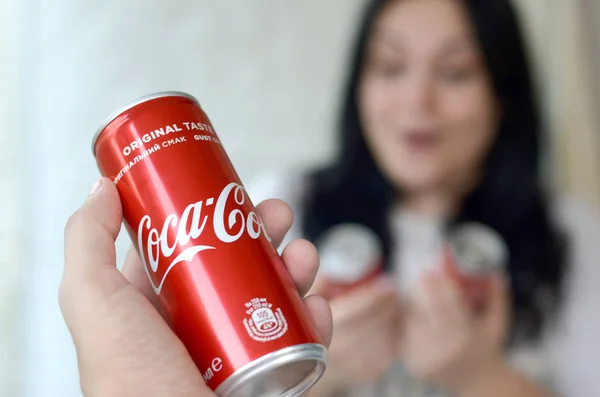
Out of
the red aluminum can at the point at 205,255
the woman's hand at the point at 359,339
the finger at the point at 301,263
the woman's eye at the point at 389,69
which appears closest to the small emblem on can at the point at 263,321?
the red aluminum can at the point at 205,255

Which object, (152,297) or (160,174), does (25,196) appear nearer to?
(152,297)

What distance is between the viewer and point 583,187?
1.25 meters

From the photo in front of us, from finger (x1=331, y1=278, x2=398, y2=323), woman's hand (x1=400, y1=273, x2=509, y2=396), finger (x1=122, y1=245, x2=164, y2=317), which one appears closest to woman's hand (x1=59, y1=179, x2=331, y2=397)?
finger (x1=122, y1=245, x2=164, y2=317)

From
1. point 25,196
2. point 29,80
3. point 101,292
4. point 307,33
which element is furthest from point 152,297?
Answer: point 307,33

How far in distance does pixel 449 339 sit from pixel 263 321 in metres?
0.69

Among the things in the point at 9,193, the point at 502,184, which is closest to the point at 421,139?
the point at 502,184

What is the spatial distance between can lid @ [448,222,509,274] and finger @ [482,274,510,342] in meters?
0.04

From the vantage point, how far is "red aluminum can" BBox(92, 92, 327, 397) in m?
0.44

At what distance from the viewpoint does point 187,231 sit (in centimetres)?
46

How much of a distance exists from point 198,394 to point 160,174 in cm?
17

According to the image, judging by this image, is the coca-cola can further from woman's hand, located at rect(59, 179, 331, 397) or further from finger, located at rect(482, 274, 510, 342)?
woman's hand, located at rect(59, 179, 331, 397)

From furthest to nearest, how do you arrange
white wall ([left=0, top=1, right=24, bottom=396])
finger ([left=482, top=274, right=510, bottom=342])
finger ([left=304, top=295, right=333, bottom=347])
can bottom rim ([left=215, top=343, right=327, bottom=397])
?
finger ([left=482, top=274, right=510, bottom=342]) < white wall ([left=0, top=1, right=24, bottom=396]) < finger ([left=304, top=295, right=333, bottom=347]) < can bottom rim ([left=215, top=343, right=327, bottom=397])

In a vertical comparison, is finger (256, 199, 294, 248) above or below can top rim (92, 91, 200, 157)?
below

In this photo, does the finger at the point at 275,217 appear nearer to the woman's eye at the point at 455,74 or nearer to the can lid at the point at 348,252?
the can lid at the point at 348,252
